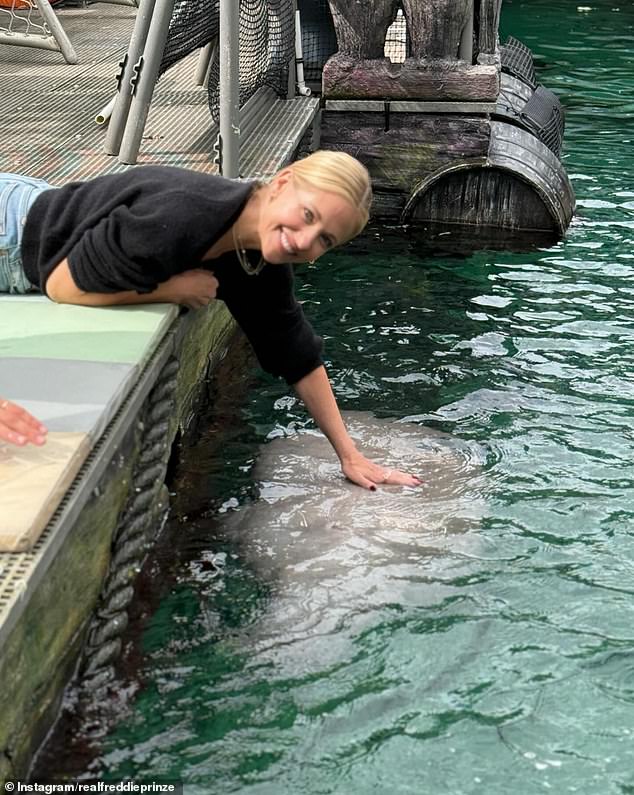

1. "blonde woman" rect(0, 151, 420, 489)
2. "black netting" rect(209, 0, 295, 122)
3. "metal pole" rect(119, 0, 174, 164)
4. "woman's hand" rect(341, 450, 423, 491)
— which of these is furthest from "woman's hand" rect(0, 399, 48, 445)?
"black netting" rect(209, 0, 295, 122)

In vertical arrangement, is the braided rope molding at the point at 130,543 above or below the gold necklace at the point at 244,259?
below

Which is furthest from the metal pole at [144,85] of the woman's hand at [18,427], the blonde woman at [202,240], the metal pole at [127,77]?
the woman's hand at [18,427]

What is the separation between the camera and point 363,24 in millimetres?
7258

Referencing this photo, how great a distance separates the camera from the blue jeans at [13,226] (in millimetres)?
3811

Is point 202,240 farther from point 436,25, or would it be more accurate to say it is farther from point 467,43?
point 467,43

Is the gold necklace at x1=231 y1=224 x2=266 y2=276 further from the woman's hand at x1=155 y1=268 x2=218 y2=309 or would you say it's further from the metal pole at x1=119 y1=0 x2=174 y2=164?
the metal pole at x1=119 y1=0 x2=174 y2=164

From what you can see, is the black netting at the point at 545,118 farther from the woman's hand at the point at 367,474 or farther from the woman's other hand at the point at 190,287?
the woman's other hand at the point at 190,287

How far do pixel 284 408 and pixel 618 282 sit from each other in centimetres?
272

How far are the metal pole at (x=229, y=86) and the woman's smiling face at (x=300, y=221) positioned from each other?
210 cm

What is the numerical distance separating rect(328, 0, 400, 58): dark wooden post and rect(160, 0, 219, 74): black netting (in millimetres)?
1079

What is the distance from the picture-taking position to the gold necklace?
3.48m

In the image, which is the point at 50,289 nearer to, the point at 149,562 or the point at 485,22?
the point at 149,562

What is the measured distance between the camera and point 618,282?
271 inches

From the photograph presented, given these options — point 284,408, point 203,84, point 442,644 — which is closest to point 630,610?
point 442,644
